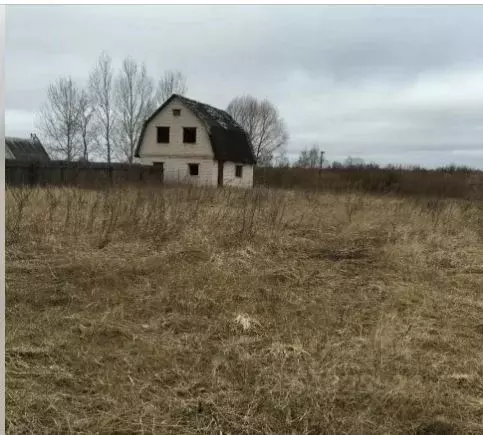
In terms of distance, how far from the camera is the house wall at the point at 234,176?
28.4 meters

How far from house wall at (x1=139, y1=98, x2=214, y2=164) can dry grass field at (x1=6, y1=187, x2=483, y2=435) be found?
19.3 metres

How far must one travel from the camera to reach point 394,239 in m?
8.05

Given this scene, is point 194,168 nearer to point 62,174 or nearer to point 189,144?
point 189,144

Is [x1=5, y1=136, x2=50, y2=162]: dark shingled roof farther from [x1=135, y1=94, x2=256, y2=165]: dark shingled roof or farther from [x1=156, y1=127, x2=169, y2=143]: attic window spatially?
[x1=135, y1=94, x2=256, y2=165]: dark shingled roof

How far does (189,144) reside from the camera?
2766 centimetres

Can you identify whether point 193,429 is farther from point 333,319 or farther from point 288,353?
point 333,319

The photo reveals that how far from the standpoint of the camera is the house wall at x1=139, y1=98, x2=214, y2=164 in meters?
27.4

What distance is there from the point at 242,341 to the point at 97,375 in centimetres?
120

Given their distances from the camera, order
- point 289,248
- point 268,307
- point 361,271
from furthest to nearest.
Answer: point 289,248, point 361,271, point 268,307

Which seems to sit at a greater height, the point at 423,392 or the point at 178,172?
the point at 178,172

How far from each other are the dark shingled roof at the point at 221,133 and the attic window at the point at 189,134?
3.23ft

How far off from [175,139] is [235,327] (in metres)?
24.8

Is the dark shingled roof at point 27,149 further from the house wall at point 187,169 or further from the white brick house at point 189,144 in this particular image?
the house wall at point 187,169

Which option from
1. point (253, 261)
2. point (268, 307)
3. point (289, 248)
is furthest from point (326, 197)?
point (268, 307)
